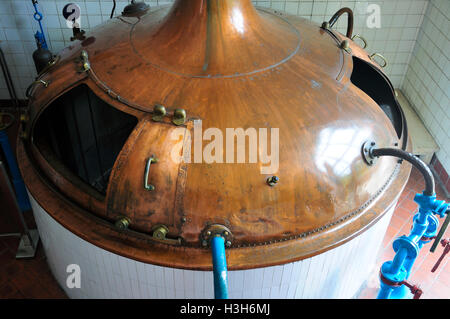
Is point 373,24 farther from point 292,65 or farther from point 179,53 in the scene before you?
point 179,53

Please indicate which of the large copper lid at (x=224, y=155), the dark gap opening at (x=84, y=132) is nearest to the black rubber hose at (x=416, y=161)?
the large copper lid at (x=224, y=155)

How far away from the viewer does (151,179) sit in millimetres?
2447

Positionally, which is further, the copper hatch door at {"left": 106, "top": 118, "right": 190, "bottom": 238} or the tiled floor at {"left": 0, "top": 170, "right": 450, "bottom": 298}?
the tiled floor at {"left": 0, "top": 170, "right": 450, "bottom": 298}

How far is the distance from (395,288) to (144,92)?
2.23 meters

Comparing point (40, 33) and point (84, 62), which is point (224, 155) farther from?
point (40, 33)

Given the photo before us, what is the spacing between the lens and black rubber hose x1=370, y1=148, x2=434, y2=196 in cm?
241

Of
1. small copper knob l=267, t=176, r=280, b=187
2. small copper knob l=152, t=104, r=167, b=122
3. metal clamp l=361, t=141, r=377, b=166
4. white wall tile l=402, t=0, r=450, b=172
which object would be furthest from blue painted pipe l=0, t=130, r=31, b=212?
white wall tile l=402, t=0, r=450, b=172

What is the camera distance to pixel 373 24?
514 cm

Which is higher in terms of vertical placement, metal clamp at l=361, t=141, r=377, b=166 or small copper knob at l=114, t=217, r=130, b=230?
metal clamp at l=361, t=141, r=377, b=166

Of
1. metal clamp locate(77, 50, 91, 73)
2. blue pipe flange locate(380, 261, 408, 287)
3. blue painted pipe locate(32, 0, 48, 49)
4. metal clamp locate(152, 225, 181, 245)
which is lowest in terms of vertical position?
blue pipe flange locate(380, 261, 408, 287)

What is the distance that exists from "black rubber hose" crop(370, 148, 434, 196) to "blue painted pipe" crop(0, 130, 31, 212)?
3448mm

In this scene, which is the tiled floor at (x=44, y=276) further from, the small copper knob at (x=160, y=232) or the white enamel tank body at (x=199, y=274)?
the small copper knob at (x=160, y=232)

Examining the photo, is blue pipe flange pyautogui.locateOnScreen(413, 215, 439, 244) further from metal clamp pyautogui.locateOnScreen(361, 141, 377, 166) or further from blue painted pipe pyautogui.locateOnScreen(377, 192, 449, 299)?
metal clamp pyautogui.locateOnScreen(361, 141, 377, 166)

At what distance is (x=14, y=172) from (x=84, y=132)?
101 centimetres
